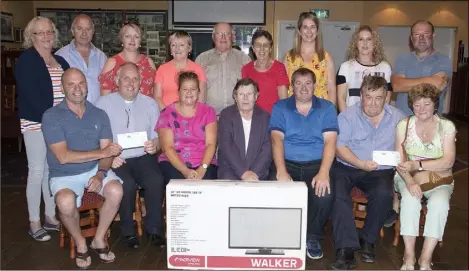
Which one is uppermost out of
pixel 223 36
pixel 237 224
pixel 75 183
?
pixel 223 36

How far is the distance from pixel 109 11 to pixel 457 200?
9050 mm

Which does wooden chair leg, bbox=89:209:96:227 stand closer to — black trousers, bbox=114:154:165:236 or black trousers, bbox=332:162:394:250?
black trousers, bbox=114:154:165:236

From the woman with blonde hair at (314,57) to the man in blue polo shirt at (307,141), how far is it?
16.2 inches

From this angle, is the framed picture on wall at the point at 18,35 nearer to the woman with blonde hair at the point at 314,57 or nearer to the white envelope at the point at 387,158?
the woman with blonde hair at the point at 314,57

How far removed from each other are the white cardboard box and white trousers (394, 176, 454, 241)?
716 mm

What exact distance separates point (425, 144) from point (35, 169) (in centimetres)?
268

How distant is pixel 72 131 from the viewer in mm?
2770

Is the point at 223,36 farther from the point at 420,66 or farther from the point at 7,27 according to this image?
the point at 7,27

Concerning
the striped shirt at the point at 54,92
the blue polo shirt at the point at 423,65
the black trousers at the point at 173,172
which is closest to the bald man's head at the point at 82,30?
the striped shirt at the point at 54,92

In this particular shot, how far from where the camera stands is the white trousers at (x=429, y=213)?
2643 millimetres

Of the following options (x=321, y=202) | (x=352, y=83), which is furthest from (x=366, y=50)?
(x=321, y=202)

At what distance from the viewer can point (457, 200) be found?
14.4ft

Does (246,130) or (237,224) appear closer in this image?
(237,224)

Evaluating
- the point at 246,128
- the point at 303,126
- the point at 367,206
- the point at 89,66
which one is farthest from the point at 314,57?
the point at 89,66
